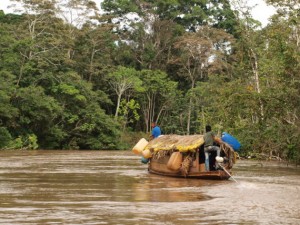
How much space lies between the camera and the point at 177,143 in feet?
51.0

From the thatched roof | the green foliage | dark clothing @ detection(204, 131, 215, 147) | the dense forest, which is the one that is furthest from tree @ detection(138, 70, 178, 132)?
dark clothing @ detection(204, 131, 215, 147)

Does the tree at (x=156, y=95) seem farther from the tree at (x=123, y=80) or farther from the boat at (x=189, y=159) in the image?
the boat at (x=189, y=159)

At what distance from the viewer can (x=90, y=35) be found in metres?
42.1

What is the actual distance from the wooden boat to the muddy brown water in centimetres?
27

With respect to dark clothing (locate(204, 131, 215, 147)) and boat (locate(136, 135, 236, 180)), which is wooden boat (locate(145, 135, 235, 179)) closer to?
boat (locate(136, 135, 236, 180))

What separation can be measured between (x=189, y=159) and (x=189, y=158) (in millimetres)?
27

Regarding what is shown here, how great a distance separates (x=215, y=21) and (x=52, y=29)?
62.7ft

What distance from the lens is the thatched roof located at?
1482 cm

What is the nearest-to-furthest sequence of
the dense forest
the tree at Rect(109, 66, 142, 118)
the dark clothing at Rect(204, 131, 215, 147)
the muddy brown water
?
the muddy brown water
the dark clothing at Rect(204, 131, 215, 147)
the dense forest
the tree at Rect(109, 66, 142, 118)

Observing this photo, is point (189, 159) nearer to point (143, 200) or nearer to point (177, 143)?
point (177, 143)

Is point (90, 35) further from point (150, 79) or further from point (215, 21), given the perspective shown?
point (215, 21)

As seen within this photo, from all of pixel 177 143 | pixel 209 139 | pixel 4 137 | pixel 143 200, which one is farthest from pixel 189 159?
pixel 4 137

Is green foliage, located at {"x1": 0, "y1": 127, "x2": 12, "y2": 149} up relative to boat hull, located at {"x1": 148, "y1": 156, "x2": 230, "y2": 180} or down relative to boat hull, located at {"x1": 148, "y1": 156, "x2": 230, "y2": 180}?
up

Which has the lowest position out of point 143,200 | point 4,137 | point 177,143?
point 143,200
